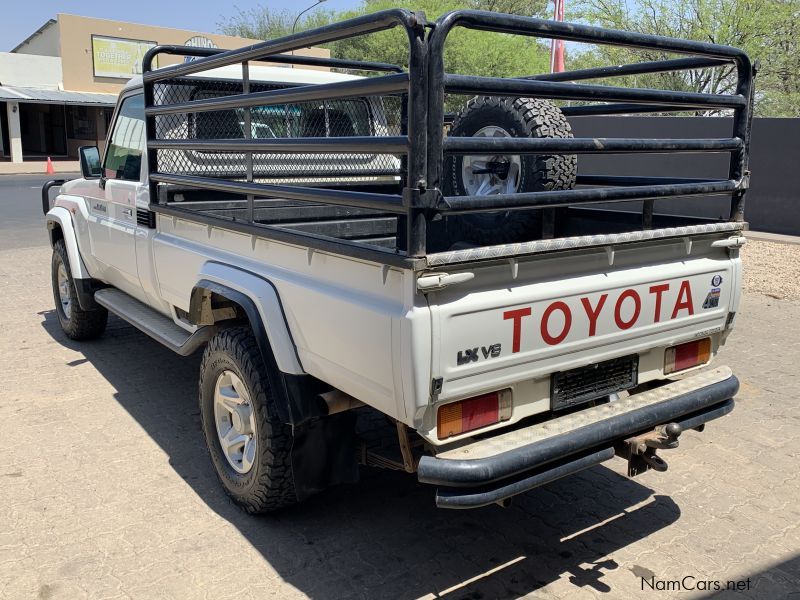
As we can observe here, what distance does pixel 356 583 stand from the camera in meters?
2.98

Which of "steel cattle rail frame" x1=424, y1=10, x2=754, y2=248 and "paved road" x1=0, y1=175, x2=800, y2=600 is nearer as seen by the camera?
"steel cattle rail frame" x1=424, y1=10, x2=754, y2=248

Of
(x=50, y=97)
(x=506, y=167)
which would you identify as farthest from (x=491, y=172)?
(x=50, y=97)

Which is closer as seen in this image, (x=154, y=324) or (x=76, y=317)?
(x=154, y=324)

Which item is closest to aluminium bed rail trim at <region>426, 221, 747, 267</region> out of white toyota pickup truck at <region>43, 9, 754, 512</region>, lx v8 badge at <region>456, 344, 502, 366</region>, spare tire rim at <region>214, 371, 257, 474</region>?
white toyota pickup truck at <region>43, 9, 754, 512</region>

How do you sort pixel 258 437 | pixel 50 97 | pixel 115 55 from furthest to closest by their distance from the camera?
pixel 115 55, pixel 50 97, pixel 258 437

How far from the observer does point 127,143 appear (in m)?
4.97

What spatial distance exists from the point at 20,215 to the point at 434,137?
1470 centimetres

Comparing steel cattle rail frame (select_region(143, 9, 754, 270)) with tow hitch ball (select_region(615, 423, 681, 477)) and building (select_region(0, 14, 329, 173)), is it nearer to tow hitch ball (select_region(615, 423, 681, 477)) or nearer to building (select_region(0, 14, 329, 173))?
tow hitch ball (select_region(615, 423, 681, 477))

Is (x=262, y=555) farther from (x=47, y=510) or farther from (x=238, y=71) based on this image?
(x=238, y=71)

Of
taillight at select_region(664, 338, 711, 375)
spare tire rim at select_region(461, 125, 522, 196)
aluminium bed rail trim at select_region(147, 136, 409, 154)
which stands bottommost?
taillight at select_region(664, 338, 711, 375)

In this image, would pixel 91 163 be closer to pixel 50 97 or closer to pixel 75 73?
pixel 50 97

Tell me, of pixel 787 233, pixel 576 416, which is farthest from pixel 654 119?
pixel 576 416

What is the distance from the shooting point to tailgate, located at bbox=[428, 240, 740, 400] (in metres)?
2.53

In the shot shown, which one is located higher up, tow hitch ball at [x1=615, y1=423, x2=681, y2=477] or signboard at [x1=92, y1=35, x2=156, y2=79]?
signboard at [x1=92, y1=35, x2=156, y2=79]
